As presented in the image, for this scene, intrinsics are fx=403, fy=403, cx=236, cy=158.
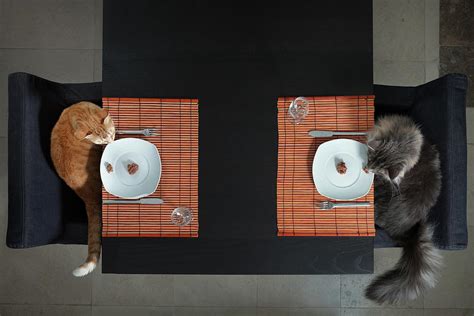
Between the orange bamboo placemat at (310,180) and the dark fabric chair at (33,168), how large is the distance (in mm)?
1017

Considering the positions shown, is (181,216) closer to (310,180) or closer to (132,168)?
(132,168)

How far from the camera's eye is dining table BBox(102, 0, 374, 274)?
1.62 metres

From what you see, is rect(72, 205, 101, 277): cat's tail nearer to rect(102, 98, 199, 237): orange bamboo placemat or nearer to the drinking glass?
rect(102, 98, 199, 237): orange bamboo placemat

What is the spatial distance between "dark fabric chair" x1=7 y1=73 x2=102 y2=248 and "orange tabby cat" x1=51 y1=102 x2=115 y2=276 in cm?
9

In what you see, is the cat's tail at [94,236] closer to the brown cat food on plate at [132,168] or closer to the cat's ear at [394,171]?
the brown cat food on plate at [132,168]

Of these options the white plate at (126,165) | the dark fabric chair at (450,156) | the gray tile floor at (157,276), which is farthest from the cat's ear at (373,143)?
the gray tile floor at (157,276)

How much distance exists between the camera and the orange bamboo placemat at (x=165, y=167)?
1.61m

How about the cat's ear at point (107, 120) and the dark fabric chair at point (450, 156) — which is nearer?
the cat's ear at point (107, 120)

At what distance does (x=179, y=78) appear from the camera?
1.62 metres

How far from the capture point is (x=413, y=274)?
167 centimetres

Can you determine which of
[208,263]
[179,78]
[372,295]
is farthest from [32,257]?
[372,295]

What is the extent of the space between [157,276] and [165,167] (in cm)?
128

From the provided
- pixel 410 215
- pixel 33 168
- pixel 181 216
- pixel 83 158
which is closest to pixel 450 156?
pixel 410 215

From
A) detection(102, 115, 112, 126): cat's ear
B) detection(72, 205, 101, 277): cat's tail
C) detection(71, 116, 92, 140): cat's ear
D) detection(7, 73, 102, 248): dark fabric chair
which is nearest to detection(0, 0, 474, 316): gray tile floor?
detection(7, 73, 102, 248): dark fabric chair
